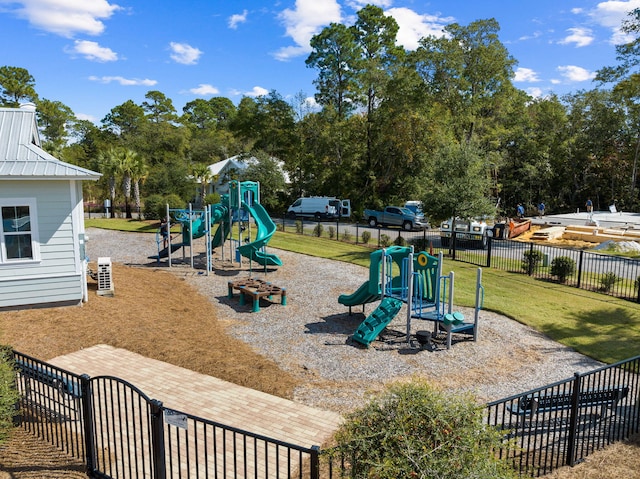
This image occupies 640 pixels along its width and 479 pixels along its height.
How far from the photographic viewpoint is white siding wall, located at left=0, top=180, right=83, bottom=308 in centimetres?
1202

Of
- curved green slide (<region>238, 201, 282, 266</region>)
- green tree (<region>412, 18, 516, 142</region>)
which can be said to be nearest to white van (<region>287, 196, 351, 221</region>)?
green tree (<region>412, 18, 516, 142</region>)

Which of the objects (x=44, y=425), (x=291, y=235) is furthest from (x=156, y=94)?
(x=44, y=425)

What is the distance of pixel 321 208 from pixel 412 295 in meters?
31.0

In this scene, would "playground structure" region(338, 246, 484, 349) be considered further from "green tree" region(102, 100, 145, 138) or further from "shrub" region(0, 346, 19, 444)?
"green tree" region(102, 100, 145, 138)

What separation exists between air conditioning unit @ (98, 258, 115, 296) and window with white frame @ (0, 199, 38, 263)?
1935 millimetres

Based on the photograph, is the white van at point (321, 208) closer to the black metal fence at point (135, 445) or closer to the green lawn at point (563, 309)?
the green lawn at point (563, 309)

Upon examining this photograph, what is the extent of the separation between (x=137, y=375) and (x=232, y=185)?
37.7ft

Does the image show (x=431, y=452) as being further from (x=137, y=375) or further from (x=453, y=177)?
(x=453, y=177)

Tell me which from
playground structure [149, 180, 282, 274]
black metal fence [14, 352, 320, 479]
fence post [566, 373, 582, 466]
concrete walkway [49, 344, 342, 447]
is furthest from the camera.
Result: playground structure [149, 180, 282, 274]

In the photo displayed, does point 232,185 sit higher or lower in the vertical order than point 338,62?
lower

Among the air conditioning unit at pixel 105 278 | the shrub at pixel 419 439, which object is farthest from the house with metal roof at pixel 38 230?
the shrub at pixel 419 439

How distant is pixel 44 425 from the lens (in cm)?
704

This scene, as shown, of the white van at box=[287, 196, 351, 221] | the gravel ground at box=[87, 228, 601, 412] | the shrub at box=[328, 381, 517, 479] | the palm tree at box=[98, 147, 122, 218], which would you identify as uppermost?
the palm tree at box=[98, 147, 122, 218]

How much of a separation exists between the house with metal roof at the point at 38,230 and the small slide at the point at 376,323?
24.5 feet
